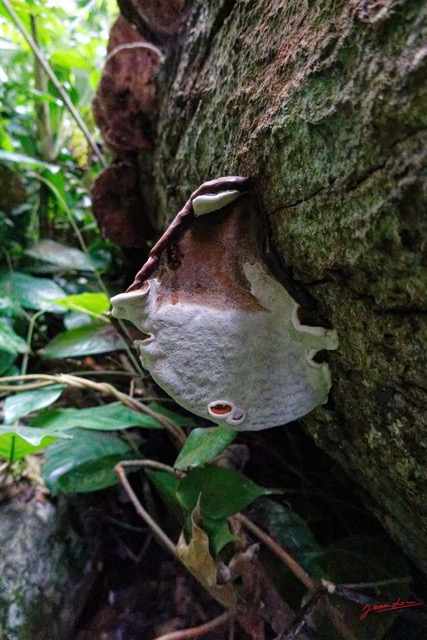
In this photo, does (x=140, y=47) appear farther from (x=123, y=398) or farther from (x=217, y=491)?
(x=217, y=491)

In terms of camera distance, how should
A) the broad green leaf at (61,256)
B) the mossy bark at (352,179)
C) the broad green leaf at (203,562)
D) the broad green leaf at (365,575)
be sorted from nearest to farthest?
the mossy bark at (352,179), the broad green leaf at (365,575), the broad green leaf at (203,562), the broad green leaf at (61,256)

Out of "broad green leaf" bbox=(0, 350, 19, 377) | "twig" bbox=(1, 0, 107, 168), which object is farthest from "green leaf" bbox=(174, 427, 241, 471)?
"twig" bbox=(1, 0, 107, 168)

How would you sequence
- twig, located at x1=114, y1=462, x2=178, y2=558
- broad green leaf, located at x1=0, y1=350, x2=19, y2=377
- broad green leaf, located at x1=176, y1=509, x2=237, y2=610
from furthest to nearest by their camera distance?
broad green leaf, located at x1=0, y1=350, x2=19, y2=377 → twig, located at x1=114, y1=462, x2=178, y2=558 → broad green leaf, located at x1=176, y1=509, x2=237, y2=610

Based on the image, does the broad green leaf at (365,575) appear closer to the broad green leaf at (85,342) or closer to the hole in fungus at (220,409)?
the hole in fungus at (220,409)

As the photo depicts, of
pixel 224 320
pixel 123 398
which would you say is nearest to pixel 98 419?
pixel 123 398

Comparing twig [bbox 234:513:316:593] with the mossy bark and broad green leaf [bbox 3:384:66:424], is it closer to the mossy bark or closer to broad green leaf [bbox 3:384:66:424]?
the mossy bark

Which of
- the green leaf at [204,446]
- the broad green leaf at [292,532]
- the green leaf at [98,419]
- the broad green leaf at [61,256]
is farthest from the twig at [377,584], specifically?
the broad green leaf at [61,256]
